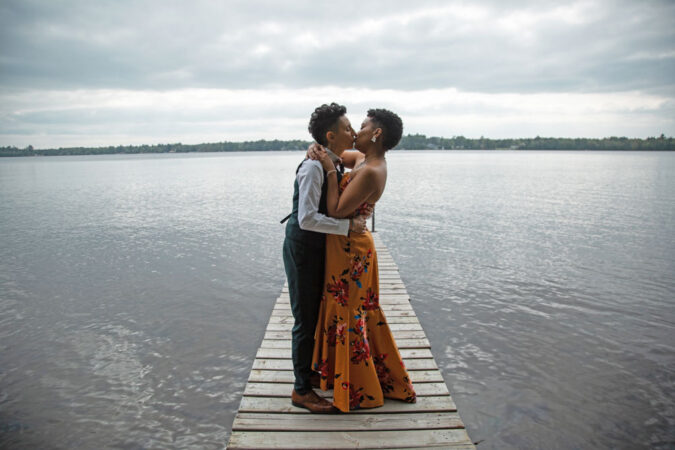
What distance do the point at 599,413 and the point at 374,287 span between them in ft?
12.4

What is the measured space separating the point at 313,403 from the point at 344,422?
297 millimetres

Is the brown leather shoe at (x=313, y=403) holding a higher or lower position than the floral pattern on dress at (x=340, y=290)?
lower

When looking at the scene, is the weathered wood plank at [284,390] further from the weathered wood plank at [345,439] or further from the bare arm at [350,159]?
the bare arm at [350,159]

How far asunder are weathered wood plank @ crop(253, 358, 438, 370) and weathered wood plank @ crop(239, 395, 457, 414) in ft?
1.91

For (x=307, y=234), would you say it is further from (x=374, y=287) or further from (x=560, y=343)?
(x=560, y=343)

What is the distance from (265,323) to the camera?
798 cm

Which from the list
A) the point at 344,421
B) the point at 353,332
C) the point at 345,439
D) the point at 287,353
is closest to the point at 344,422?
the point at 344,421

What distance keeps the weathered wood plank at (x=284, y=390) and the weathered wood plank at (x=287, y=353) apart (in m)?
0.61

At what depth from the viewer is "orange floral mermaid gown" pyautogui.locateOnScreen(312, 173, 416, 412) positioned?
10.8ft

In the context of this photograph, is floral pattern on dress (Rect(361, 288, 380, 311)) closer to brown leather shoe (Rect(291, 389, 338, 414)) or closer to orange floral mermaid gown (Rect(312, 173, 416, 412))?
orange floral mermaid gown (Rect(312, 173, 416, 412))

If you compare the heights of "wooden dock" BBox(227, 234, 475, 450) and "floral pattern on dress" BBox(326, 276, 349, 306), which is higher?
"floral pattern on dress" BBox(326, 276, 349, 306)

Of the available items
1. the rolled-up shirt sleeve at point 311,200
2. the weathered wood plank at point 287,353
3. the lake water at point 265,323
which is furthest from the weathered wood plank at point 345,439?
the lake water at point 265,323

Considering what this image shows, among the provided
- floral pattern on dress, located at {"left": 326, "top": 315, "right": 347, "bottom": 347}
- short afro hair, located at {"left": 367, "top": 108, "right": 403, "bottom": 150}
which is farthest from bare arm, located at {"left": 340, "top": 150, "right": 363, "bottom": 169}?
floral pattern on dress, located at {"left": 326, "top": 315, "right": 347, "bottom": 347}

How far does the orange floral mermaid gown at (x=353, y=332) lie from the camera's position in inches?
129
